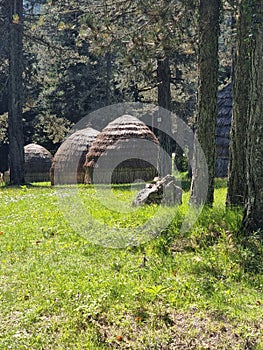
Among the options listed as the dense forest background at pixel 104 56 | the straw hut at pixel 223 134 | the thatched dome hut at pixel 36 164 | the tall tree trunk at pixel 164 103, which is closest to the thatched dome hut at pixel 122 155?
the dense forest background at pixel 104 56

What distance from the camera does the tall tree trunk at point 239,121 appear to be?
6.59 meters

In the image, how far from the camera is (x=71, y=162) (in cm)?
1781

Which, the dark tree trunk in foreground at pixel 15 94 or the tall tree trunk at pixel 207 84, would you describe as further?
the dark tree trunk in foreground at pixel 15 94

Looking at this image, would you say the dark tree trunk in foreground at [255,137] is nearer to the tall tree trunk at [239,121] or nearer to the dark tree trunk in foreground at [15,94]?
the tall tree trunk at [239,121]

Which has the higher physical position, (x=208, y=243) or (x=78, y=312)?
(x=208, y=243)

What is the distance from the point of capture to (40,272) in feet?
17.4

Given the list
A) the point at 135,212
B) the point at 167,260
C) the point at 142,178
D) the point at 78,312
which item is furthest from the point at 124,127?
the point at 78,312

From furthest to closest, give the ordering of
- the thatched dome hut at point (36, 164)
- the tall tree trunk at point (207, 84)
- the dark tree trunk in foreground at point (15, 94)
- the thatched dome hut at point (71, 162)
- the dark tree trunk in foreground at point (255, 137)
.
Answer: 1. the thatched dome hut at point (36, 164)
2. the thatched dome hut at point (71, 162)
3. the dark tree trunk in foreground at point (15, 94)
4. the tall tree trunk at point (207, 84)
5. the dark tree trunk in foreground at point (255, 137)

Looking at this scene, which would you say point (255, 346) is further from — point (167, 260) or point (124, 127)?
point (124, 127)

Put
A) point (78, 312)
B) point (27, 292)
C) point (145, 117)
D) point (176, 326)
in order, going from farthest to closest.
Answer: point (145, 117), point (27, 292), point (78, 312), point (176, 326)

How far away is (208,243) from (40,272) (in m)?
2.25

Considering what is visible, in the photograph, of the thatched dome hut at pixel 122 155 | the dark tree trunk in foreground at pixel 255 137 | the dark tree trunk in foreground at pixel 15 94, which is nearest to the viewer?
the dark tree trunk in foreground at pixel 255 137

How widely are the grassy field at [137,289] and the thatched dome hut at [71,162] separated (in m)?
10.6

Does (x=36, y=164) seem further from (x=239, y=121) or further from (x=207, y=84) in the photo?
(x=239, y=121)
